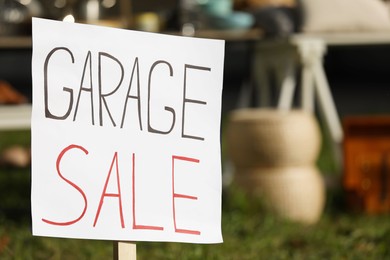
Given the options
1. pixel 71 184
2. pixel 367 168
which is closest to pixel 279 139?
pixel 367 168

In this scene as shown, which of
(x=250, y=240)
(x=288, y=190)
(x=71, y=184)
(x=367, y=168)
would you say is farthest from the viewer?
(x=367, y=168)

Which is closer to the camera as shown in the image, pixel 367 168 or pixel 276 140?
pixel 276 140

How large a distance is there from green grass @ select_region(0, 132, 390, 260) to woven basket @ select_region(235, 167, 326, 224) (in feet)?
0.15

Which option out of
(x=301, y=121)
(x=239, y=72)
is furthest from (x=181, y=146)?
(x=239, y=72)

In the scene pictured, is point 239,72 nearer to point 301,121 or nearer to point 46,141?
point 301,121

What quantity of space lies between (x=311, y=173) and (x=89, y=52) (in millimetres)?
2304

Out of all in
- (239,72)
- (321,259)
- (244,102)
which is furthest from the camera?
(239,72)

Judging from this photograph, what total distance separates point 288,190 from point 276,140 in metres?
0.19

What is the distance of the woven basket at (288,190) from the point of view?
402 centimetres

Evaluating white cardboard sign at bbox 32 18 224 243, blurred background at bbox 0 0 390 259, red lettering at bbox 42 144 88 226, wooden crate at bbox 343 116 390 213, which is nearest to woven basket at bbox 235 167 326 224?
blurred background at bbox 0 0 390 259

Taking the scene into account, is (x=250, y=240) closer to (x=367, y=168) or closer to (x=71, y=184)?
(x=367, y=168)

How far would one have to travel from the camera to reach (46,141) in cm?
186

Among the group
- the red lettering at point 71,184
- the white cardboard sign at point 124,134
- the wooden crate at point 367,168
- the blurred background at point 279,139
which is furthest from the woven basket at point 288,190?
the red lettering at point 71,184

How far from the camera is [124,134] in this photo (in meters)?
1.94
